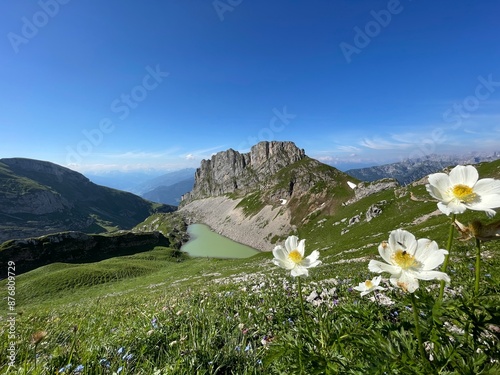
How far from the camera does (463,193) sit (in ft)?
8.35

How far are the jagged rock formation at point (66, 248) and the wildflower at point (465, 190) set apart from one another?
3824 inches

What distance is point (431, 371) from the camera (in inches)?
85.3

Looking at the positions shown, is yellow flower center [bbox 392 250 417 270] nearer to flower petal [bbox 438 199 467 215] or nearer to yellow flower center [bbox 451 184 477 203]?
flower petal [bbox 438 199 467 215]

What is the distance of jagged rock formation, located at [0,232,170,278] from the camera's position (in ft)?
255

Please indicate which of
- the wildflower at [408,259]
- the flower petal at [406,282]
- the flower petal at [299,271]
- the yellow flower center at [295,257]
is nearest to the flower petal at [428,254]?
the wildflower at [408,259]

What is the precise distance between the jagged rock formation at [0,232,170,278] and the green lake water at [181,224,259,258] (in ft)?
82.4

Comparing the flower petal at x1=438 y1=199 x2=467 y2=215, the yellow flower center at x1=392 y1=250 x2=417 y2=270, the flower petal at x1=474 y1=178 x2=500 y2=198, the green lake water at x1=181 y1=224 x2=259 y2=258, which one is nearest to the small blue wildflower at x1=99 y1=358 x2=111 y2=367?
the yellow flower center at x1=392 y1=250 x2=417 y2=270

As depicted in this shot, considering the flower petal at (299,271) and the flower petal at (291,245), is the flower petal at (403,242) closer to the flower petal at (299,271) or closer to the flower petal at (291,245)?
the flower petal at (299,271)

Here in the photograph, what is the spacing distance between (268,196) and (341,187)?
2138 inches

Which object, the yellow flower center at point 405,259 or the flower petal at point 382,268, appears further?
the yellow flower center at point 405,259

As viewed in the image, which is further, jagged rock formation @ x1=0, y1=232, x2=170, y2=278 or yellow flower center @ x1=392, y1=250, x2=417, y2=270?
jagged rock formation @ x1=0, y1=232, x2=170, y2=278

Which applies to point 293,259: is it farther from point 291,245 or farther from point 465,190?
point 465,190

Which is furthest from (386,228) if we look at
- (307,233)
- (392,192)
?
(307,233)

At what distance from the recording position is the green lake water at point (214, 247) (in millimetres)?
118938
